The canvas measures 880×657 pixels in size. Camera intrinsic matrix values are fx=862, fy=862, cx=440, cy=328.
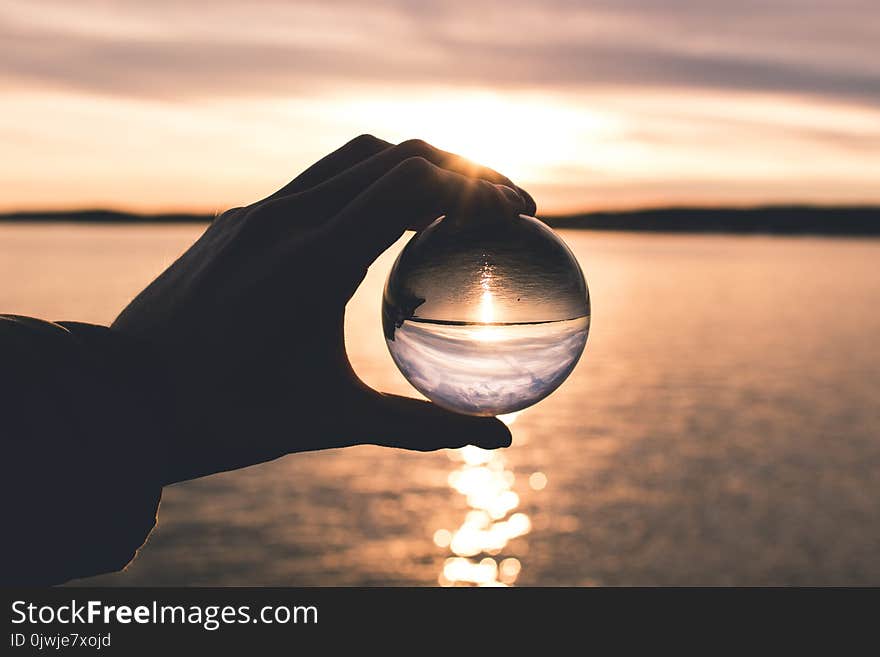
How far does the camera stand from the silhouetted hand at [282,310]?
110 inches

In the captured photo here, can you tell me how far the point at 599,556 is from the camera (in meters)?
40.4

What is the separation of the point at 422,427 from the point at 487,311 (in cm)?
50

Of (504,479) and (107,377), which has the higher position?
(504,479)

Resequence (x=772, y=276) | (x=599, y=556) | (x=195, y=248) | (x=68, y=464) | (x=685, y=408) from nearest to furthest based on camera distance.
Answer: (x=68, y=464), (x=195, y=248), (x=599, y=556), (x=685, y=408), (x=772, y=276)

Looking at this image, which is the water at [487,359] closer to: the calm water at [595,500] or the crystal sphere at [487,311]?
the crystal sphere at [487,311]

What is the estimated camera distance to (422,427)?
3258 millimetres

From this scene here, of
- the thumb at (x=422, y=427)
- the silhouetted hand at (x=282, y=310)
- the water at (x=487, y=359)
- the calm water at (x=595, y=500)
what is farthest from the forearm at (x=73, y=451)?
the calm water at (x=595, y=500)

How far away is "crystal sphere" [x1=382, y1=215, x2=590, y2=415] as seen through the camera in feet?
10.5

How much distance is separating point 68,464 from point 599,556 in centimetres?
4029

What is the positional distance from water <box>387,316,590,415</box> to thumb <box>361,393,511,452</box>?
65 millimetres

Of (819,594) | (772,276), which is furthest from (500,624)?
(772,276)

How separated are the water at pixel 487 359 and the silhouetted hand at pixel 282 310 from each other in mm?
283

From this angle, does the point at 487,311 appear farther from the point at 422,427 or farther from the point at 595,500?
the point at 595,500

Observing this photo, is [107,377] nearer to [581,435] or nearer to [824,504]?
[824,504]
